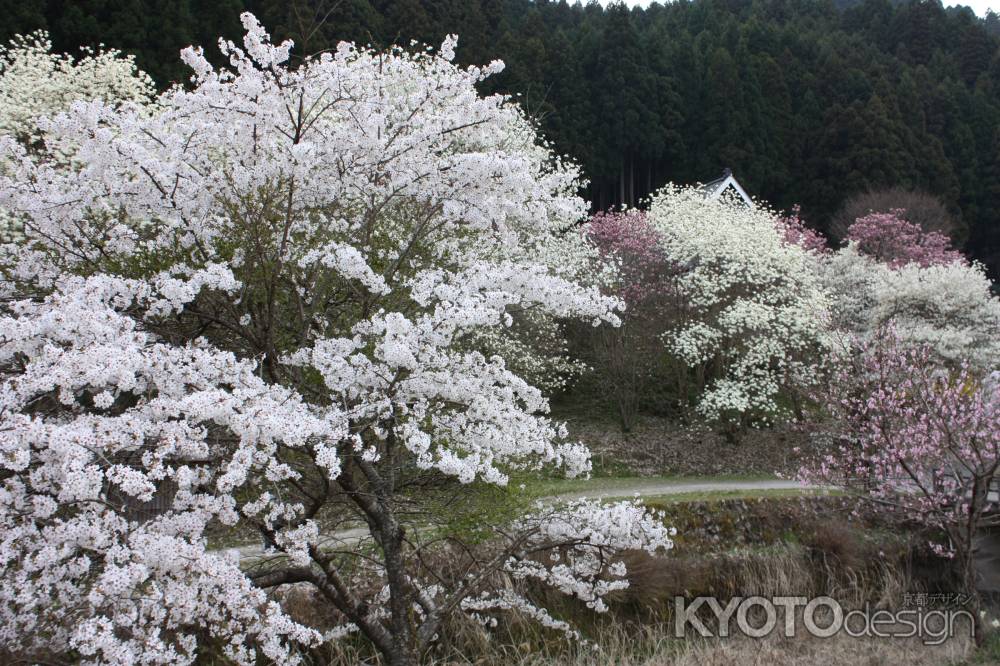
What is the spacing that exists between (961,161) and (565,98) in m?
17.8

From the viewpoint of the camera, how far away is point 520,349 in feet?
41.9

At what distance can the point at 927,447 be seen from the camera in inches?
281

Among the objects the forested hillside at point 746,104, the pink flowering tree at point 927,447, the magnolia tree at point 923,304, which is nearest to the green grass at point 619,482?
the pink flowering tree at point 927,447

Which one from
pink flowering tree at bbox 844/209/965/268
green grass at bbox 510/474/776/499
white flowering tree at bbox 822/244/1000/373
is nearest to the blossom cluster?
green grass at bbox 510/474/776/499

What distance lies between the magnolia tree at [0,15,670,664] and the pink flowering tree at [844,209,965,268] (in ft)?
68.0

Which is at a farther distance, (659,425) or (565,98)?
(565,98)

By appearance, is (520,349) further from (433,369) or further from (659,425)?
(433,369)

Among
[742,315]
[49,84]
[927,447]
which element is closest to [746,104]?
[742,315]

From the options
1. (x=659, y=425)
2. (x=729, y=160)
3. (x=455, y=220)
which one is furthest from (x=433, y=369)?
(x=729, y=160)

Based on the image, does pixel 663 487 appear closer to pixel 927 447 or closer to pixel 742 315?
pixel 742 315

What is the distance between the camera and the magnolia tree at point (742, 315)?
42.9 ft

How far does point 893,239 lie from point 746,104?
9.23 m

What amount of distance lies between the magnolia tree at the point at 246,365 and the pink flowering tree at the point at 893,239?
2074 centimetres

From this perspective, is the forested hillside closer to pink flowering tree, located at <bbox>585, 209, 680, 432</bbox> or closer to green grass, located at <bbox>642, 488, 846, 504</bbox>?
pink flowering tree, located at <bbox>585, 209, 680, 432</bbox>
